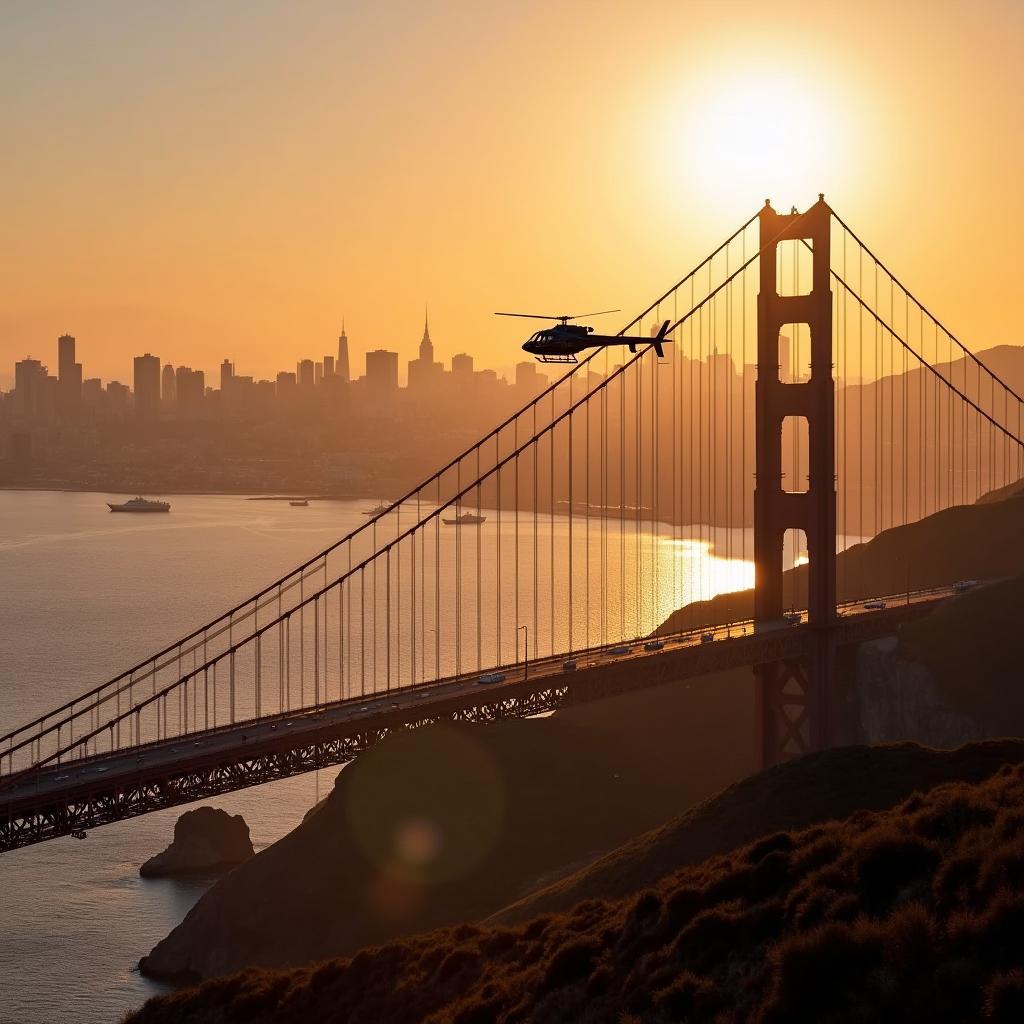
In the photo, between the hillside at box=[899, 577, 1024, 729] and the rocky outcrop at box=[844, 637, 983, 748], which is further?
the rocky outcrop at box=[844, 637, 983, 748]

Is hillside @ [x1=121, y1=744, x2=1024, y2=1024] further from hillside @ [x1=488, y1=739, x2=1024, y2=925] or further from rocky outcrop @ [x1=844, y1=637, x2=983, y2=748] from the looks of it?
rocky outcrop @ [x1=844, y1=637, x2=983, y2=748]

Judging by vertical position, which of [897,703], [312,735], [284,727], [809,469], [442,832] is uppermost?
[809,469]

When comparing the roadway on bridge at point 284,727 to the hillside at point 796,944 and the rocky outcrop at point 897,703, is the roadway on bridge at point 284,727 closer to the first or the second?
the hillside at point 796,944

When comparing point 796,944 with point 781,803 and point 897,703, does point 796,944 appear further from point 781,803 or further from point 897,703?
point 897,703

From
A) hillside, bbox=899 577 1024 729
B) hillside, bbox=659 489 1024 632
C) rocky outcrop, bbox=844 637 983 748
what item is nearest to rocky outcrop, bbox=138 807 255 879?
rocky outcrop, bbox=844 637 983 748

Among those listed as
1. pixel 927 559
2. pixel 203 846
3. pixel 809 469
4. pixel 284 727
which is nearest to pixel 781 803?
pixel 284 727

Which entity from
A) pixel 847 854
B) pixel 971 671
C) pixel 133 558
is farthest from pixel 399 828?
pixel 133 558

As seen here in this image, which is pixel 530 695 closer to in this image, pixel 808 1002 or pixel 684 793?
pixel 684 793
